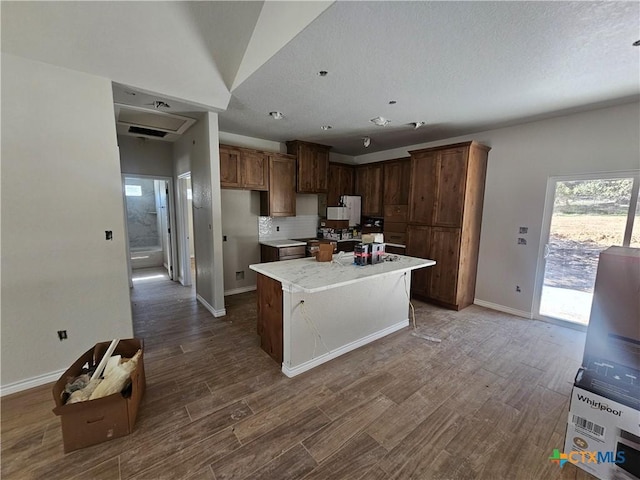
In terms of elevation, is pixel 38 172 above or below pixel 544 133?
below

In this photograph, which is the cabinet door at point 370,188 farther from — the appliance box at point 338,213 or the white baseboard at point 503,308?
the white baseboard at point 503,308

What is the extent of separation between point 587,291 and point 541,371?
1542 mm

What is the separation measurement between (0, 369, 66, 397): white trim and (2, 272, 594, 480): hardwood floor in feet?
0.20

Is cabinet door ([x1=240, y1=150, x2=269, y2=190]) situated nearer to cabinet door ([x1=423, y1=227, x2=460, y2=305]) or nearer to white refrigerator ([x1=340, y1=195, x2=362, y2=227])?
white refrigerator ([x1=340, y1=195, x2=362, y2=227])

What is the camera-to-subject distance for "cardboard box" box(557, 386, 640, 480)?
55.3 inches

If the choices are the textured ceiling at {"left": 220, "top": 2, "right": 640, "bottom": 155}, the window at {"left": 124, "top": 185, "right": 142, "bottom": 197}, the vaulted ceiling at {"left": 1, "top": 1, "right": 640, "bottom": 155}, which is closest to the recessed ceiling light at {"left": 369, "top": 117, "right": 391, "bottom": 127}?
the textured ceiling at {"left": 220, "top": 2, "right": 640, "bottom": 155}

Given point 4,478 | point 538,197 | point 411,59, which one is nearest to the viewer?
point 4,478

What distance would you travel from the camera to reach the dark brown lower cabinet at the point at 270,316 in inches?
96.7

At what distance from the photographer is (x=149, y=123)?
12.1 feet

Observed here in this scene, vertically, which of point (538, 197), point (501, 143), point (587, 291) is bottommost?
point (587, 291)

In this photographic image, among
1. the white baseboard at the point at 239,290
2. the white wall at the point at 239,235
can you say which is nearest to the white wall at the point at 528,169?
the white wall at the point at 239,235

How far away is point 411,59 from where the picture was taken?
2.00 metres

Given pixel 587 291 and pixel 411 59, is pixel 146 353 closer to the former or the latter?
pixel 411 59


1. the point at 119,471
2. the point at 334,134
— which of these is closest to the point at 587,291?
the point at 334,134
